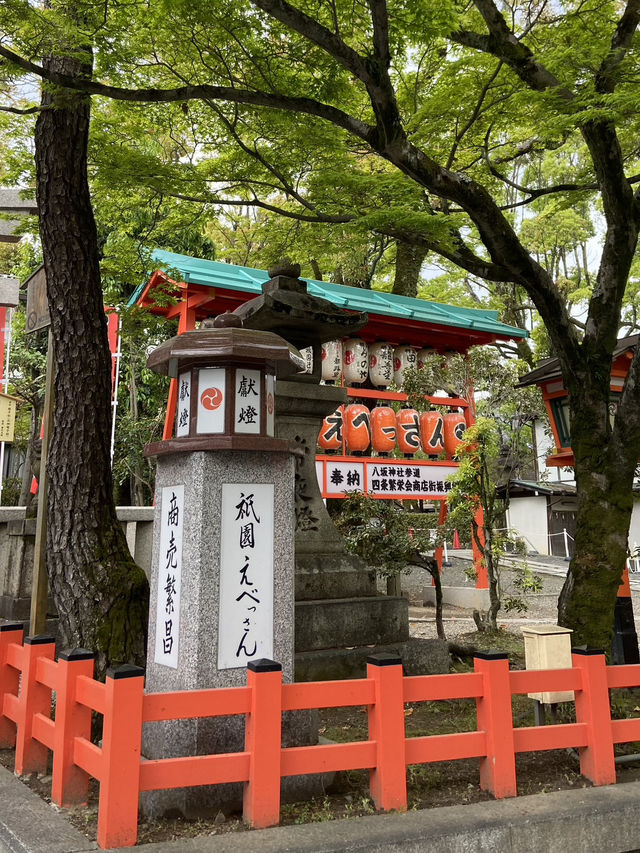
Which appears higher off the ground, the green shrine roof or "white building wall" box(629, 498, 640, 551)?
the green shrine roof

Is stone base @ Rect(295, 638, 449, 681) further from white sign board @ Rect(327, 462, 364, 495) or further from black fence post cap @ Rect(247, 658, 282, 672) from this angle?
white sign board @ Rect(327, 462, 364, 495)

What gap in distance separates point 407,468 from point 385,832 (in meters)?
10.5

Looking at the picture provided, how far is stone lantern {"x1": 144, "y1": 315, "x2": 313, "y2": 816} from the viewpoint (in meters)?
3.93

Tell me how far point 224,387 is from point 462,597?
13337 millimetres

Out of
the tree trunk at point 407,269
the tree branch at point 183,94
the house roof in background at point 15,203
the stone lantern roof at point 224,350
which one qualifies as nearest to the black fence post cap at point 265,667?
the stone lantern roof at point 224,350

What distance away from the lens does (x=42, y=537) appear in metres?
5.64

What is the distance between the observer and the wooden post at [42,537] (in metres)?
5.64

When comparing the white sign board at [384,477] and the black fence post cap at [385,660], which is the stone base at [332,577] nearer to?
the black fence post cap at [385,660]

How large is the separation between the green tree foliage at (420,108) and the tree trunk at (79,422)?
657mm

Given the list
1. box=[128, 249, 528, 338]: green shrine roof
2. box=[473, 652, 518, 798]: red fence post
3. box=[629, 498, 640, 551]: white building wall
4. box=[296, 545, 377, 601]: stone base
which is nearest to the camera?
box=[473, 652, 518, 798]: red fence post

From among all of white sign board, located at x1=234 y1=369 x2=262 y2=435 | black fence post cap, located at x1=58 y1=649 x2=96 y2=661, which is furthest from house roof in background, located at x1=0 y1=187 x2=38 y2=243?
black fence post cap, located at x1=58 y1=649 x2=96 y2=661

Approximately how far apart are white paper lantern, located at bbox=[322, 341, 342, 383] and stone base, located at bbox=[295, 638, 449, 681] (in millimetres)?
7212

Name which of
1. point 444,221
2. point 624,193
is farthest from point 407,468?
point 624,193

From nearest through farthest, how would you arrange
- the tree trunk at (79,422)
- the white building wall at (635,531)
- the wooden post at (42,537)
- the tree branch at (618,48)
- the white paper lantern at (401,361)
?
the tree trunk at (79,422) → the wooden post at (42,537) → the tree branch at (618,48) → the white paper lantern at (401,361) → the white building wall at (635,531)
